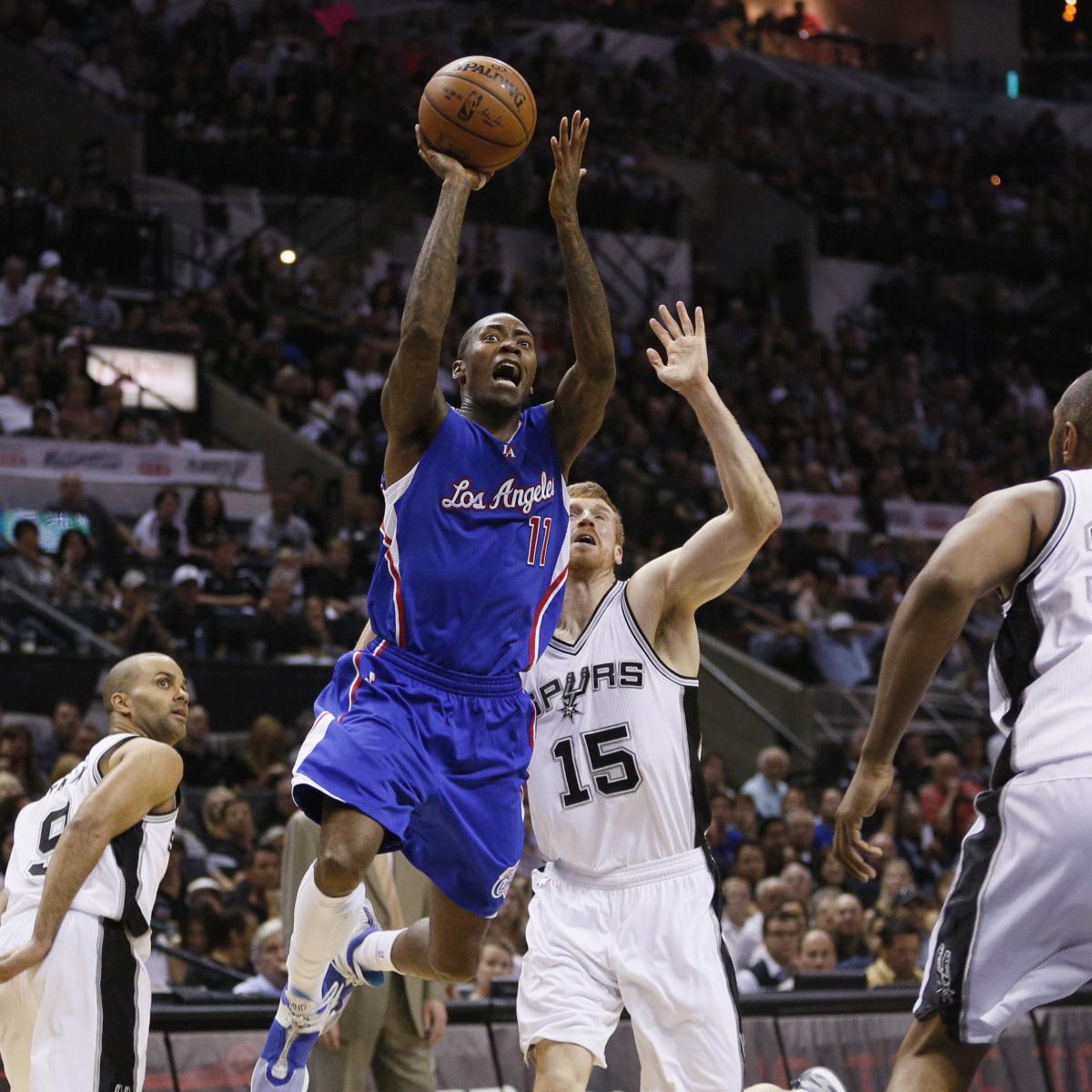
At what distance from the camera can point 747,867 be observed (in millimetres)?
11086

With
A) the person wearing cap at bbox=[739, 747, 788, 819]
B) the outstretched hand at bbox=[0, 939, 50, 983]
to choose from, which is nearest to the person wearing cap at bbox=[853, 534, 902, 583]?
the person wearing cap at bbox=[739, 747, 788, 819]

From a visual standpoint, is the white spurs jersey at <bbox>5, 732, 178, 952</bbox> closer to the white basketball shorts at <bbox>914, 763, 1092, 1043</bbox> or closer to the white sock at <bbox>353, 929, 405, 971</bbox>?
the white sock at <bbox>353, 929, 405, 971</bbox>

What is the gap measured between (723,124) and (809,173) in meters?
1.48

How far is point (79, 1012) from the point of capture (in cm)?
527

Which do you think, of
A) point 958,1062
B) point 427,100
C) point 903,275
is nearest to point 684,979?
point 958,1062

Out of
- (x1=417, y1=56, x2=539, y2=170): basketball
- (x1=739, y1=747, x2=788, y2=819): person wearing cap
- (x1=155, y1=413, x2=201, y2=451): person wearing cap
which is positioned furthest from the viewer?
(x1=155, y1=413, x2=201, y2=451): person wearing cap

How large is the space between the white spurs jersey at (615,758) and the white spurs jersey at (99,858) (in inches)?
48.7

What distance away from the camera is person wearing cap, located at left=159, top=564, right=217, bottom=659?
1230 cm

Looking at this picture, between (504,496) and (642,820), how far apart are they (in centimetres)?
116

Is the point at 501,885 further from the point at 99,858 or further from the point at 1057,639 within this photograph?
the point at 1057,639

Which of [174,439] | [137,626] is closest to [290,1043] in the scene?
[137,626]

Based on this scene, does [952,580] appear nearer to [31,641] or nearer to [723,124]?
[31,641]

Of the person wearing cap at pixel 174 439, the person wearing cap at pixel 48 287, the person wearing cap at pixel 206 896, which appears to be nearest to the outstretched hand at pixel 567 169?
the person wearing cap at pixel 206 896

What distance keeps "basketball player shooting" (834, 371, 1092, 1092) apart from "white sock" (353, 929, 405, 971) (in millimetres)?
2068
